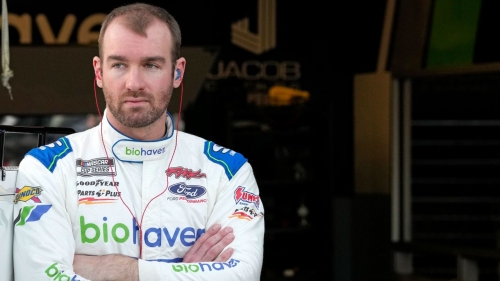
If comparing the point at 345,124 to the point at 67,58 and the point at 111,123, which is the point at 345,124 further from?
the point at 111,123

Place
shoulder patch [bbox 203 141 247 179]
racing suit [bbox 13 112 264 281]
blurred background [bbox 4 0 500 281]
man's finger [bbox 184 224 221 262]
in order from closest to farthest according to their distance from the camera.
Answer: racing suit [bbox 13 112 264 281], man's finger [bbox 184 224 221 262], shoulder patch [bbox 203 141 247 179], blurred background [bbox 4 0 500 281]

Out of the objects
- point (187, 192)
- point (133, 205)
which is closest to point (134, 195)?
point (133, 205)

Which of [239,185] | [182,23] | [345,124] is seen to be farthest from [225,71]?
[239,185]

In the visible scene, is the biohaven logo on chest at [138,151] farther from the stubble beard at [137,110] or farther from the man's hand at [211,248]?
the man's hand at [211,248]

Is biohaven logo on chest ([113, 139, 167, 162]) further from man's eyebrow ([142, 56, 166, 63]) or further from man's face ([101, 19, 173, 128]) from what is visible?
man's eyebrow ([142, 56, 166, 63])

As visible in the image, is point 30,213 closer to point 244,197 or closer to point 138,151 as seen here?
point 138,151

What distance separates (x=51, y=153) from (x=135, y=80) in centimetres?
29

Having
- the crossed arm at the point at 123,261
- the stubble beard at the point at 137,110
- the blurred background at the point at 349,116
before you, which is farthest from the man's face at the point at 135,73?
the blurred background at the point at 349,116

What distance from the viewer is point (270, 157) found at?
6465 millimetres

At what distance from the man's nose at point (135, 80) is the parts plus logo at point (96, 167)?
0.22 meters

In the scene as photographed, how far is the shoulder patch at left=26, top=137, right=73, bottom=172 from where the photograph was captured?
6.90 ft

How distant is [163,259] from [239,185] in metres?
0.28

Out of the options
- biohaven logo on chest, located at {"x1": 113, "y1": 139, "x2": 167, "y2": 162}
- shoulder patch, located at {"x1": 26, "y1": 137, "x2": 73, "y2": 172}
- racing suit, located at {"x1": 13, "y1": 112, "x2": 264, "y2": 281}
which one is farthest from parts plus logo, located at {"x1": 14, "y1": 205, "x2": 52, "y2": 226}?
biohaven logo on chest, located at {"x1": 113, "y1": 139, "x2": 167, "y2": 162}

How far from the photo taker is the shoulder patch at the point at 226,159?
2.27 m
